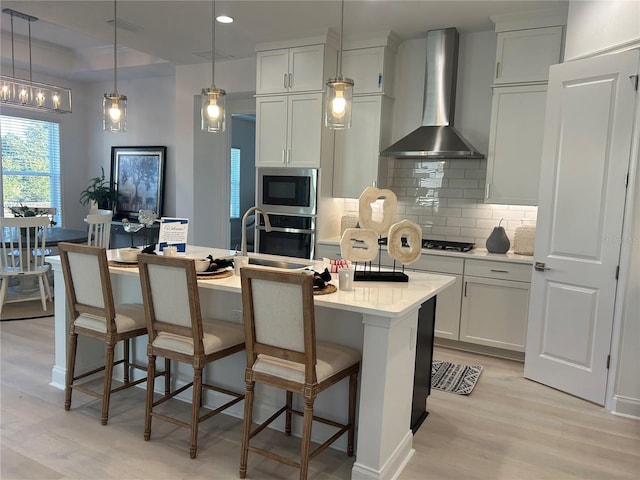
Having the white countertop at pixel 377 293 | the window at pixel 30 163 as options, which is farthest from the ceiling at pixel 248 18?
the white countertop at pixel 377 293

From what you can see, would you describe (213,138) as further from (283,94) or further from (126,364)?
(126,364)

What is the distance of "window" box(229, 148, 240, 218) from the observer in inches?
253

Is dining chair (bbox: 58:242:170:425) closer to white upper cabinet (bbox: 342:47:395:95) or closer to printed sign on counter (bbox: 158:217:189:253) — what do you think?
printed sign on counter (bbox: 158:217:189:253)

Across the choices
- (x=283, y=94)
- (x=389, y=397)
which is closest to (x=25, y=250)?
(x=283, y=94)

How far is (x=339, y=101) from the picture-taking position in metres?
2.62

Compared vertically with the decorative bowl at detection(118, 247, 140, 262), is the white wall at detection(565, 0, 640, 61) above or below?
above

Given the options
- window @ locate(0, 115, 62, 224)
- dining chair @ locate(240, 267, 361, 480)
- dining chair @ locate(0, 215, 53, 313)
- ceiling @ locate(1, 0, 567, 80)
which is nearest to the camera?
dining chair @ locate(240, 267, 361, 480)

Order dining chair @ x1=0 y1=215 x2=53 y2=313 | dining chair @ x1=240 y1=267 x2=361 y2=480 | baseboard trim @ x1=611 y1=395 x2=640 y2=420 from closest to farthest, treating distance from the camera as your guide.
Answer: dining chair @ x1=240 y1=267 x2=361 y2=480
baseboard trim @ x1=611 y1=395 x2=640 y2=420
dining chair @ x1=0 y1=215 x2=53 y2=313

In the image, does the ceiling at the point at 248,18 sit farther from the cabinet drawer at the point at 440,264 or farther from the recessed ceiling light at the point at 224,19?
the cabinet drawer at the point at 440,264

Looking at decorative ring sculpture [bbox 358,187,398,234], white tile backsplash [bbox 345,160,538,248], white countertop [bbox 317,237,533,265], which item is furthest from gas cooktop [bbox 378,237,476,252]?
decorative ring sculpture [bbox 358,187,398,234]

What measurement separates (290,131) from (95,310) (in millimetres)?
2678

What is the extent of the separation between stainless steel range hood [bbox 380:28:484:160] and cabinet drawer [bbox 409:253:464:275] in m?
0.94

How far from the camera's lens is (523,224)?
4328 millimetres

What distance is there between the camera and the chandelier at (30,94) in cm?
480
